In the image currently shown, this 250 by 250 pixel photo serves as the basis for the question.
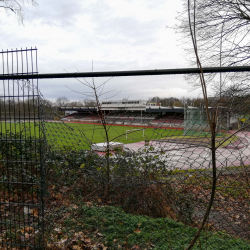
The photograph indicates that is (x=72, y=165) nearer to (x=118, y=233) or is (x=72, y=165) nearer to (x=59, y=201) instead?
(x=59, y=201)

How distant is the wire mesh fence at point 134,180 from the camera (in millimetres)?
2182

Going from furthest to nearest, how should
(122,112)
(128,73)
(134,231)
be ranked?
(122,112), (134,231), (128,73)

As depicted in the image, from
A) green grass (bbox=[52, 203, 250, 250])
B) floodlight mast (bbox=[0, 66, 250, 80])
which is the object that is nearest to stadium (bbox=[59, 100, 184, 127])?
floodlight mast (bbox=[0, 66, 250, 80])

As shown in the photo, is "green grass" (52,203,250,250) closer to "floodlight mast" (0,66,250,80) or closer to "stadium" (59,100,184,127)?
"stadium" (59,100,184,127)

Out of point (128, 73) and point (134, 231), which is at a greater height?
point (128, 73)

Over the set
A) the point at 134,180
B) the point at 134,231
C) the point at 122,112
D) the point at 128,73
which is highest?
the point at 128,73

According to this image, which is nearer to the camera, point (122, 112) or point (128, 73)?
point (128, 73)

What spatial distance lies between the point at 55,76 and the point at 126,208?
7.92ft

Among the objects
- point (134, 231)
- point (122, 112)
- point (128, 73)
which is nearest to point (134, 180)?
point (134, 231)

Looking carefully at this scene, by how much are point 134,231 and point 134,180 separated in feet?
2.17

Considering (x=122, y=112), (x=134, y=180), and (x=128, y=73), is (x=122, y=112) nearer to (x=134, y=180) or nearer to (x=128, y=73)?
(x=134, y=180)

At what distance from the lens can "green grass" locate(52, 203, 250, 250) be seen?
95.5 inches

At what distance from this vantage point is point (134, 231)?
8.98ft

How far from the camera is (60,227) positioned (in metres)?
2.86
